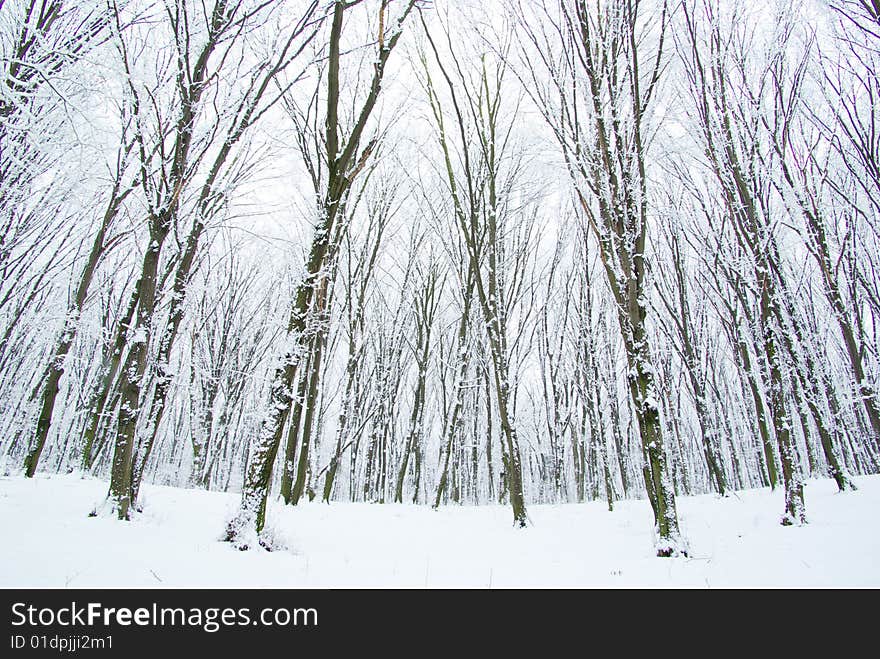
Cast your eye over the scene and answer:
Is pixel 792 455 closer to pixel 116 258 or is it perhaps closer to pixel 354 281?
pixel 354 281

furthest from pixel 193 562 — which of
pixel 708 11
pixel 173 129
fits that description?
pixel 708 11

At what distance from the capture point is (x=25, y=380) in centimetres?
1391

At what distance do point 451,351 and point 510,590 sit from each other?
465 inches

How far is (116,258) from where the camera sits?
1077 centimetres

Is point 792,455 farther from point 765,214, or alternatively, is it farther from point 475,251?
point 475,251

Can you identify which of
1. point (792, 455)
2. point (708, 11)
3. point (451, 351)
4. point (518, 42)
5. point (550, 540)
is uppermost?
point (708, 11)

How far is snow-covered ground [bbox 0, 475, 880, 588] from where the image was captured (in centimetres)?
228

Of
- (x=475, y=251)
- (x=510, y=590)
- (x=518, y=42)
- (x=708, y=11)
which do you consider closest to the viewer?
(x=510, y=590)

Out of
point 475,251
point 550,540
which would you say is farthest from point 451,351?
point 550,540

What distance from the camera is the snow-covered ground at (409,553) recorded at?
228 cm

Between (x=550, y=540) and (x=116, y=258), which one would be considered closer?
(x=550, y=540)

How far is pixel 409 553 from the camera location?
148 inches
